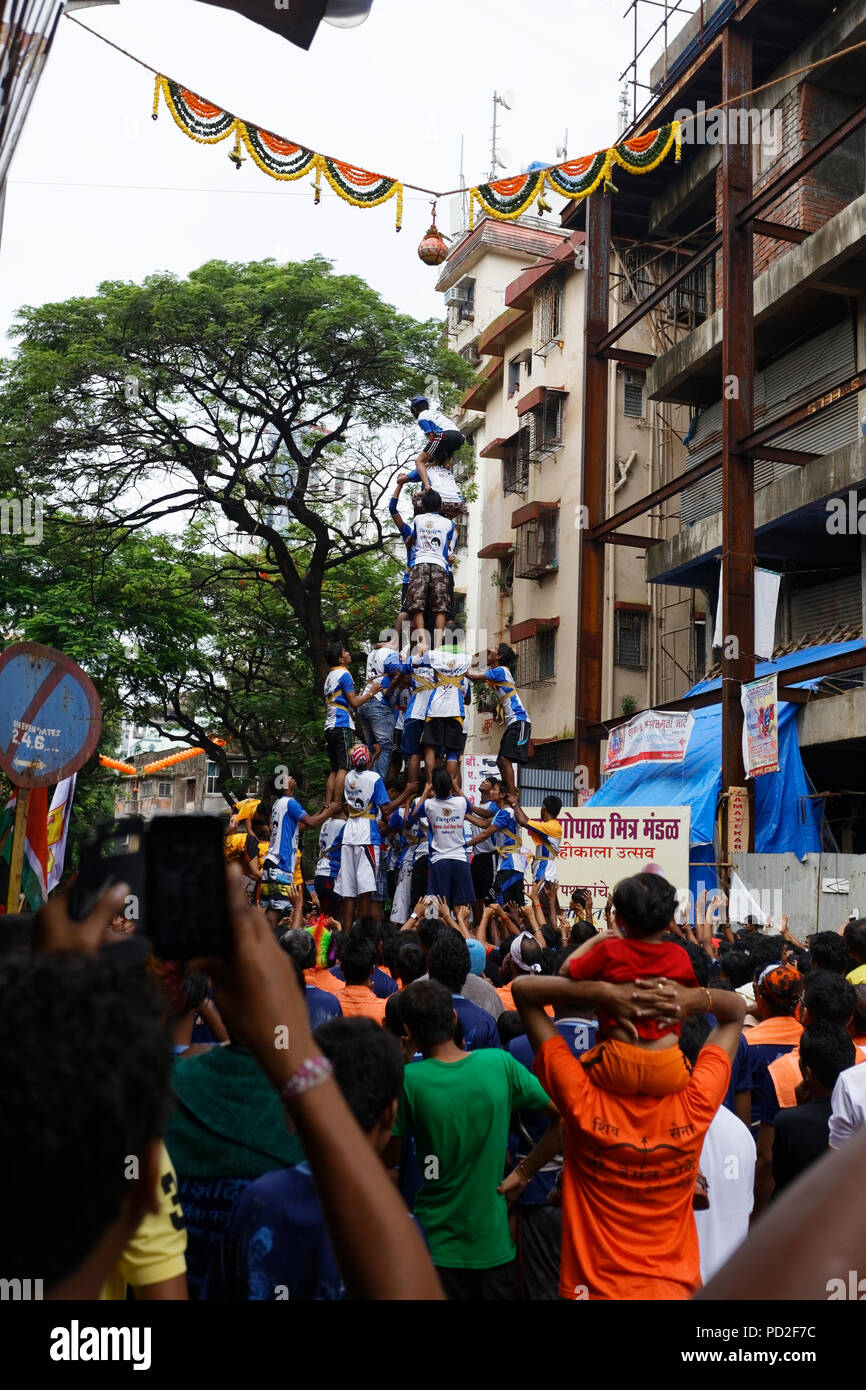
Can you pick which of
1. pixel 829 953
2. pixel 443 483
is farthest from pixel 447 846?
pixel 829 953

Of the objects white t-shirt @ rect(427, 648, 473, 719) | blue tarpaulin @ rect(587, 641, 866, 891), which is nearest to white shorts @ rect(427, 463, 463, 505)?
white t-shirt @ rect(427, 648, 473, 719)

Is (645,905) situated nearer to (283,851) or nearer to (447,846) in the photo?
(447,846)

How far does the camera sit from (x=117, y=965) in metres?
1.41

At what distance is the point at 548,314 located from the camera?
3297 centimetres

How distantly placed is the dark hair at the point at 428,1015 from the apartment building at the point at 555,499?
858 inches

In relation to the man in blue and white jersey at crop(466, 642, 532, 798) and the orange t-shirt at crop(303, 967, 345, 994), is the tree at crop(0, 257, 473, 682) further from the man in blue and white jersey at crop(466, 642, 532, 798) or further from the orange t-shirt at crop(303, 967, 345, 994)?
the orange t-shirt at crop(303, 967, 345, 994)

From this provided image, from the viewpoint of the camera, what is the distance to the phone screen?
4.97 feet

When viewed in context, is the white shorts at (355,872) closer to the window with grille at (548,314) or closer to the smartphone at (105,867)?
the smartphone at (105,867)

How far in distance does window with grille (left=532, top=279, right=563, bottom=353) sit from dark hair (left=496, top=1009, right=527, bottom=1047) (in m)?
29.4

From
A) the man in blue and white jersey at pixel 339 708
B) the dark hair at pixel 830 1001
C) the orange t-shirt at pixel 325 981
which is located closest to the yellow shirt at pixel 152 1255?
the dark hair at pixel 830 1001

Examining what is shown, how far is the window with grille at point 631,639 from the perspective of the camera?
3020cm
